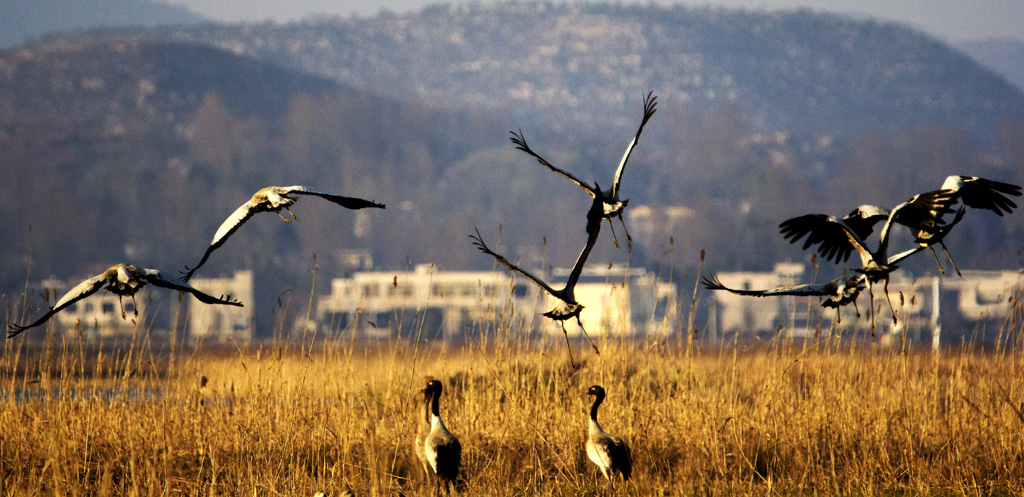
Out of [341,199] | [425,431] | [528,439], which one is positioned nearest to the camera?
[341,199]

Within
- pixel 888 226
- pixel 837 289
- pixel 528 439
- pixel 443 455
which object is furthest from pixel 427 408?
pixel 888 226

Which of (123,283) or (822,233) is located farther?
(822,233)

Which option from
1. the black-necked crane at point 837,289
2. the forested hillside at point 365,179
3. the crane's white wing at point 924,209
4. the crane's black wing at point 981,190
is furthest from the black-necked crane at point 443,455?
the forested hillside at point 365,179

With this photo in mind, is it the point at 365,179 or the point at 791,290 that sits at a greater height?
the point at 365,179

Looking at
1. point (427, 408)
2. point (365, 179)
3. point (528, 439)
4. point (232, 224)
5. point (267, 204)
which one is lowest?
point (528, 439)

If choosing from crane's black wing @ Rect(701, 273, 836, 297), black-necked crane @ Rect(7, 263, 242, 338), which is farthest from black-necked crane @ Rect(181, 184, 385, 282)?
crane's black wing @ Rect(701, 273, 836, 297)

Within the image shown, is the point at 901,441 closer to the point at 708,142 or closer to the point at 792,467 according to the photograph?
the point at 792,467

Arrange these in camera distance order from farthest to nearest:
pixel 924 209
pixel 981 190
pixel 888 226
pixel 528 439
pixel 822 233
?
pixel 528 439 < pixel 822 233 < pixel 981 190 < pixel 924 209 < pixel 888 226

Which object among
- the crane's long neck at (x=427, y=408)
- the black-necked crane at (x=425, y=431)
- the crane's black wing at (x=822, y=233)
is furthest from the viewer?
the crane's long neck at (x=427, y=408)

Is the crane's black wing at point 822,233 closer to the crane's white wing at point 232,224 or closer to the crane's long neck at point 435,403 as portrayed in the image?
the crane's long neck at point 435,403

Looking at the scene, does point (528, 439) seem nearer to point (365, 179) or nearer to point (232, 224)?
point (232, 224)

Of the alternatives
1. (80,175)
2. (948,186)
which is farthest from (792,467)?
(80,175)

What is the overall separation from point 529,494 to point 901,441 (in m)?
3.24

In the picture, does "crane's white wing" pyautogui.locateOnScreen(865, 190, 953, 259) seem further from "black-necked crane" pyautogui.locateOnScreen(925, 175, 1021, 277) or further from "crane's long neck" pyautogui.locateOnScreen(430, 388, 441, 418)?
"crane's long neck" pyautogui.locateOnScreen(430, 388, 441, 418)
